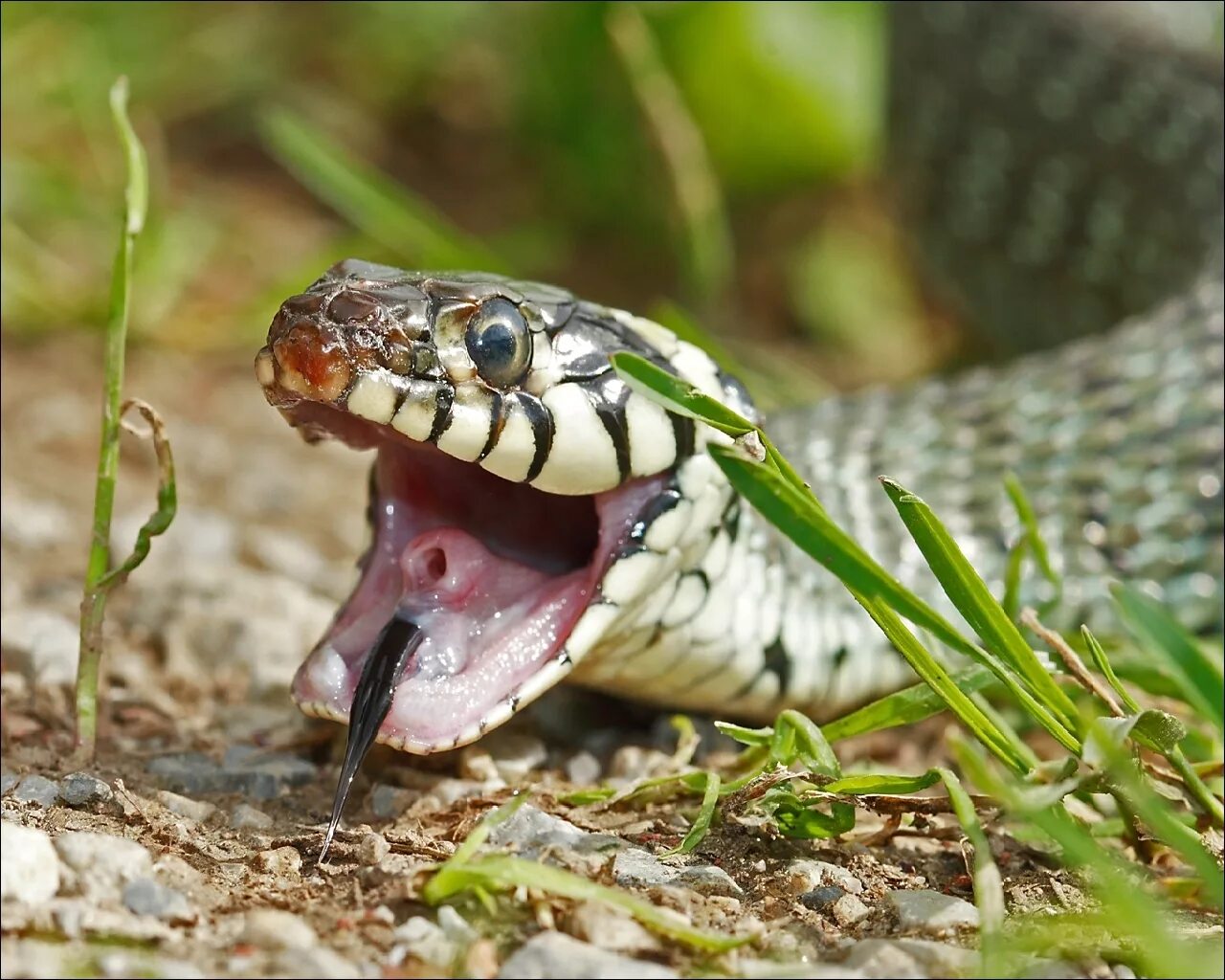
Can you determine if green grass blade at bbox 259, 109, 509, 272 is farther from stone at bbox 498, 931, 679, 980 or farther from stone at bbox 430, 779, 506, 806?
stone at bbox 498, 931, 679, 980

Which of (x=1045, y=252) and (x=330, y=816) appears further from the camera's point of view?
(x=1045, y=252)

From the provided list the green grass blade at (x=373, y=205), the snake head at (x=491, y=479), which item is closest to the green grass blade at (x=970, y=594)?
the snake head at (x=491, y=479)

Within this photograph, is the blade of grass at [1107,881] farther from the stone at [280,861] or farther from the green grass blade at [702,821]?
the stone at [280,861]

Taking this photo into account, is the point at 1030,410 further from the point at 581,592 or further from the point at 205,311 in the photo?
the point at 205,311

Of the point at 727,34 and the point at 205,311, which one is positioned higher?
the point at 727,34

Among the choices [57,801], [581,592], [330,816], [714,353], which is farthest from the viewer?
[714,353]

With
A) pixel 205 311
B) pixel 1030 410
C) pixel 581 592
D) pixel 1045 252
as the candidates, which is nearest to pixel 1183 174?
pixel 1045 252

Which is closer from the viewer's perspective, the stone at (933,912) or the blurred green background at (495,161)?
the stone at (933,912)

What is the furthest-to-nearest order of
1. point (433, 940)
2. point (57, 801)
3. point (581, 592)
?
point (581, 592) → point (57, 801) → point (433, 940)

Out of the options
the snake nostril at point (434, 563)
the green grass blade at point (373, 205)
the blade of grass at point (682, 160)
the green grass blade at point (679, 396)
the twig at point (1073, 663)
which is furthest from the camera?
the blade of grass at point (682, 160)
